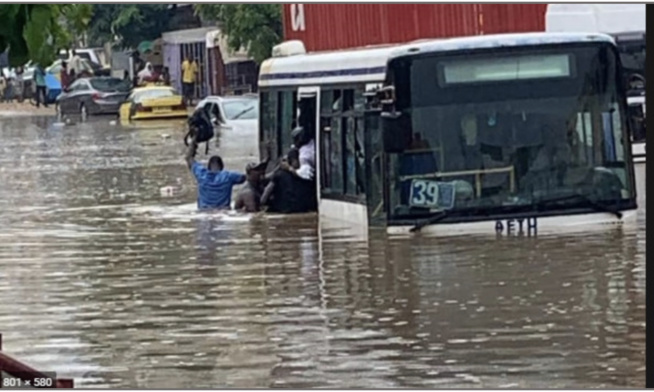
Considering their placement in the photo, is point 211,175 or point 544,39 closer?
point 544,39

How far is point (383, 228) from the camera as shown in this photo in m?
20.0

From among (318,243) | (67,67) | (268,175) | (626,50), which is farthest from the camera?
(67,67)

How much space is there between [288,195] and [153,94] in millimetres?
30731

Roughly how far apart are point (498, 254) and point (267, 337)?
5.12 m

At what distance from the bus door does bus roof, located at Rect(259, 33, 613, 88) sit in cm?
12

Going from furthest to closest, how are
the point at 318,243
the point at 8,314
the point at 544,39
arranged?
the point at 318,243 < the point at 544,39 < the point at 8,314

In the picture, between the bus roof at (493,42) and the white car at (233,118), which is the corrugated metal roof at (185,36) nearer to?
the white car at (233,118)

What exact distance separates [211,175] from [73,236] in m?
3.48

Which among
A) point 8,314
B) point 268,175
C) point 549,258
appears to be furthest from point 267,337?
point 268,175

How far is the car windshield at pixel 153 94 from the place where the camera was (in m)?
53.1

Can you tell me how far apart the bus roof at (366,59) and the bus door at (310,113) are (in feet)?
0.41

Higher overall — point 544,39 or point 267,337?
point 544,39

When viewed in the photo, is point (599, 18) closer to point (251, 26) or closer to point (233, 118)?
point (233, 118)

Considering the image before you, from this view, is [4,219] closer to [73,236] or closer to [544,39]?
[73,236]
